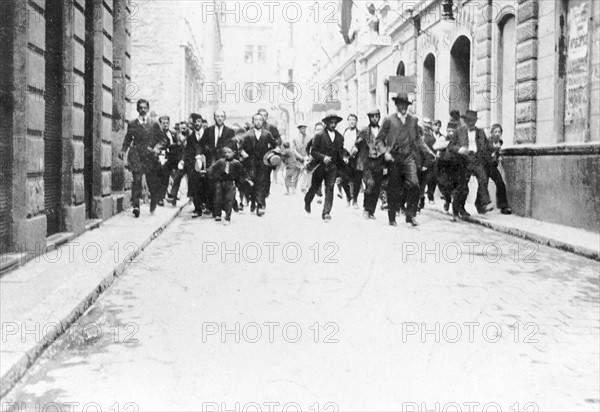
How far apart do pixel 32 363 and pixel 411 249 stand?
613 cm

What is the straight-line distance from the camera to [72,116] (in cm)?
1047

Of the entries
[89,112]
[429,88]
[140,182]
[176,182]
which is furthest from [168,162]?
[429,88]

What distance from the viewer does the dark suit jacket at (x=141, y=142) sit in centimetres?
1380

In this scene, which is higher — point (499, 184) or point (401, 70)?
point (401, 70)

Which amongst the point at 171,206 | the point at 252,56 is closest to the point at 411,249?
the point at 171,206

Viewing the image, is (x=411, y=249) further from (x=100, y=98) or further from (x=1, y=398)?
(x=1, y=398)

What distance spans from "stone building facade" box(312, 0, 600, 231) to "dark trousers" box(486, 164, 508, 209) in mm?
126

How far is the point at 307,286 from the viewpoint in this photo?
7.34 meters

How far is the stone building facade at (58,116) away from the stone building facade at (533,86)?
6.99 m

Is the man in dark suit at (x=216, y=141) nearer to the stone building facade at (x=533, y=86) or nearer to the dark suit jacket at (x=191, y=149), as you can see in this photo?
the dark suit jacket at (x=191, y=149)

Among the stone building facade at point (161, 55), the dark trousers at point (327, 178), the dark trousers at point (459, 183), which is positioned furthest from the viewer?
the stone building facade at point (161, 55)

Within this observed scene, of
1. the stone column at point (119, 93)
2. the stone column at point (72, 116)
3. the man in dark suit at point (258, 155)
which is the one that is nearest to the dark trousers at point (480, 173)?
the man in dark suit at point (258, 155)

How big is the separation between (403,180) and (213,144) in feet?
10.9

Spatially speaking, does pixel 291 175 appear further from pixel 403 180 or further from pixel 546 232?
pixel 546 232
